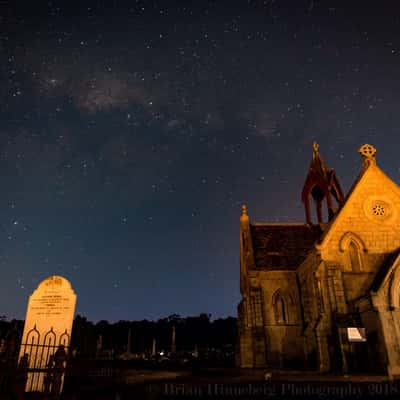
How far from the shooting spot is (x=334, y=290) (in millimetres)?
21172

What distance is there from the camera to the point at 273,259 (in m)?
31.2

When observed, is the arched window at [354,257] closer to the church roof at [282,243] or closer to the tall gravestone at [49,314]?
the church roof at [282,243]

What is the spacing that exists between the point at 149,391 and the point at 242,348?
20.0m

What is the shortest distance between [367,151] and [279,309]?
15.0 m

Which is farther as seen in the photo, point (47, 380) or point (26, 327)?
point (26, 327)

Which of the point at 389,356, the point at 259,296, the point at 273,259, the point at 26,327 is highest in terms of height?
the point at 273,259

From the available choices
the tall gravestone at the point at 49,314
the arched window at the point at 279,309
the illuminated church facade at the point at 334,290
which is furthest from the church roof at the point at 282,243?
the tall gravestone at the point at 49,314

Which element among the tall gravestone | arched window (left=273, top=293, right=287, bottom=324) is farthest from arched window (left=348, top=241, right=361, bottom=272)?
the tall gravestone

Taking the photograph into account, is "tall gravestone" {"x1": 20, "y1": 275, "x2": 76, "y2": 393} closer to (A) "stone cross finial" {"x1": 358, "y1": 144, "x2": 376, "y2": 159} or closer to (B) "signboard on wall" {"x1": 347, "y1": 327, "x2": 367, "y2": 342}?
(B) "signboard on wall" {"x1": 347, "y1": 327, "x2": 367, "y2": 342}

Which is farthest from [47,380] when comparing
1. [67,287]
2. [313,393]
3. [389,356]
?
[389,356]

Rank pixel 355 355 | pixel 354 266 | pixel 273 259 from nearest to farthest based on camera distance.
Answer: pixel 355 355
pixel 354 266
pixel 273 259

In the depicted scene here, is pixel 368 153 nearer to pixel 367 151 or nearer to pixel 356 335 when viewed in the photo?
pixel 367 151

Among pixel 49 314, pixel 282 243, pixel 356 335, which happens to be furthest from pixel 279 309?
pixel 49 314

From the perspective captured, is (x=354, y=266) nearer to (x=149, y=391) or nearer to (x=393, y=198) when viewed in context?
(x=393, y=198)
